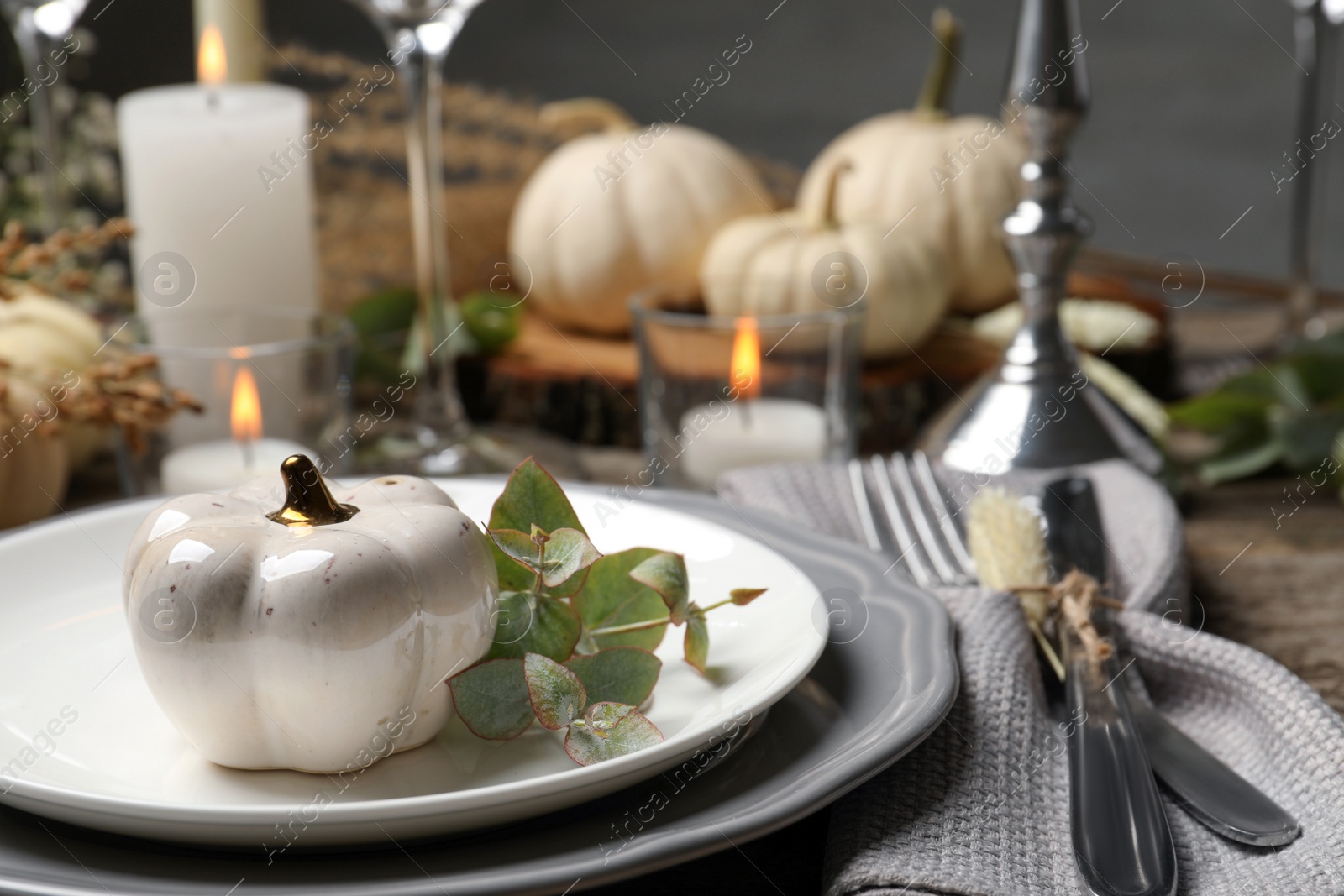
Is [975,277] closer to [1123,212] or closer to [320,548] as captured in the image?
[320,548]

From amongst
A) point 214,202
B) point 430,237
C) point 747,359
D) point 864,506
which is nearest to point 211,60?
point 214,202

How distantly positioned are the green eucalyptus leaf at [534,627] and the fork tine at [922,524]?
10.0 inches

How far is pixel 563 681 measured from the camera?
375mm

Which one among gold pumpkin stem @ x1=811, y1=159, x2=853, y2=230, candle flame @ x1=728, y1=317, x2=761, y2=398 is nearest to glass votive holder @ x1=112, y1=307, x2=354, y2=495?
candle flame @ x1=728, y1=317, x2=761, y2=398

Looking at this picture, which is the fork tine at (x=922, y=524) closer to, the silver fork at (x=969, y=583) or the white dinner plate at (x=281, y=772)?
the silver fork at (x=969, y=583)

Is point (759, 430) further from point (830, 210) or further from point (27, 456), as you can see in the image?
point (27, 456)

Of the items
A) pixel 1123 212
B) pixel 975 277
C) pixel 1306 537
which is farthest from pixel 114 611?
pixel 1123 212

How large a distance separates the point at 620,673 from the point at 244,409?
361 millimetres

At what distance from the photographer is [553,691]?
372mm

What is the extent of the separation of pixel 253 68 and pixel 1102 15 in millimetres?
1682

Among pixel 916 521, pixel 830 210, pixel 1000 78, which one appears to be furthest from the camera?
pixel 1000 78

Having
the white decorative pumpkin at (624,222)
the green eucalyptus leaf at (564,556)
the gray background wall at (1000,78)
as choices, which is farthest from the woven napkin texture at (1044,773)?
the gray background wall at (1000,78)

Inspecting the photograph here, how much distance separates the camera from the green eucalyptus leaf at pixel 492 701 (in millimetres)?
369

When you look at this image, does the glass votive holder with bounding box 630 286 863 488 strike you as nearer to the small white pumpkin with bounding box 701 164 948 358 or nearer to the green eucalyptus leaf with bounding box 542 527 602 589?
the small white pumpkin with bounding box 701 164 948 358
